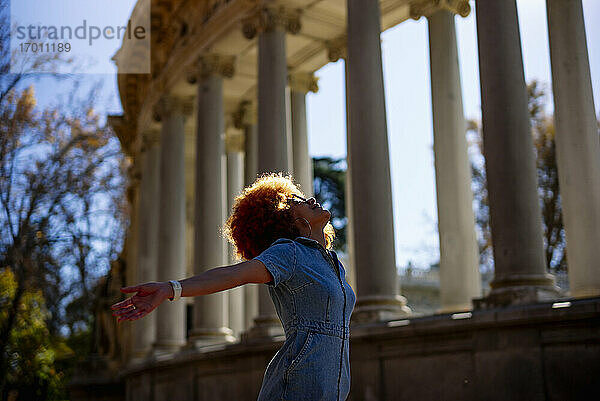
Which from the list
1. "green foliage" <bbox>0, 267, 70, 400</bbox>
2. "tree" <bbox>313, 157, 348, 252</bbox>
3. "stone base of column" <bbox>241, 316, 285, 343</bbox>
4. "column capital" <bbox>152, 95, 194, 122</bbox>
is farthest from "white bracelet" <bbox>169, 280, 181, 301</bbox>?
"tree" <bbox>313, 157, 348, 252</bbox>

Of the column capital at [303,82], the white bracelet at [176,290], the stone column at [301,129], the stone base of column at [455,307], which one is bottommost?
the stone base of column at [455,307]

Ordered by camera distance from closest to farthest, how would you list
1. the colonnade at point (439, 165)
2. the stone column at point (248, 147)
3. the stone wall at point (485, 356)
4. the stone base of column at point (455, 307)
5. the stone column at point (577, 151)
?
1. the stone wall at point (485, 356)
2. the colonnade at point (439, 165)
3. the stone column at point (577, 151)
4. the stone base of column at point (455, 307)
5. the stone column at point (248, 147)

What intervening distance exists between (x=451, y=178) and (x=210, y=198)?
20547 millimetres

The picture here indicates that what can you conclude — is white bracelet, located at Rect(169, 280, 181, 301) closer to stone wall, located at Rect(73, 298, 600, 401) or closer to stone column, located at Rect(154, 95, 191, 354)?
stone wall, located at Rect(73, 298, 600, 401)

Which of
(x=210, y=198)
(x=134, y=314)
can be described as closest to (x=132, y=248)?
(x=210, y=198)

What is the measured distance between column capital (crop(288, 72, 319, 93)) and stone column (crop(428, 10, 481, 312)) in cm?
1826

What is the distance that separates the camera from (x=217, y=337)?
194 feet

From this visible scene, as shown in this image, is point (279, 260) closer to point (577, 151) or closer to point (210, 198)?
point (577, 151)

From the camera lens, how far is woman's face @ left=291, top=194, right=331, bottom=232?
11531mm

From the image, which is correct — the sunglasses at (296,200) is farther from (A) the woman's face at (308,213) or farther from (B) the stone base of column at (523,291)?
(B) the stone base of column at (523,291)

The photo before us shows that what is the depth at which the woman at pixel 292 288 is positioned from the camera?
9.34 metres

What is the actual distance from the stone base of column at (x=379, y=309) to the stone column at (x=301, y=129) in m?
22.5

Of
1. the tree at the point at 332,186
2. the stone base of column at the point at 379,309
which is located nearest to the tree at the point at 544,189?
the tree at the point at 332,186

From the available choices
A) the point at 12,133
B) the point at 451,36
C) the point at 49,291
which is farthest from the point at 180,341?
the point at 49,291
